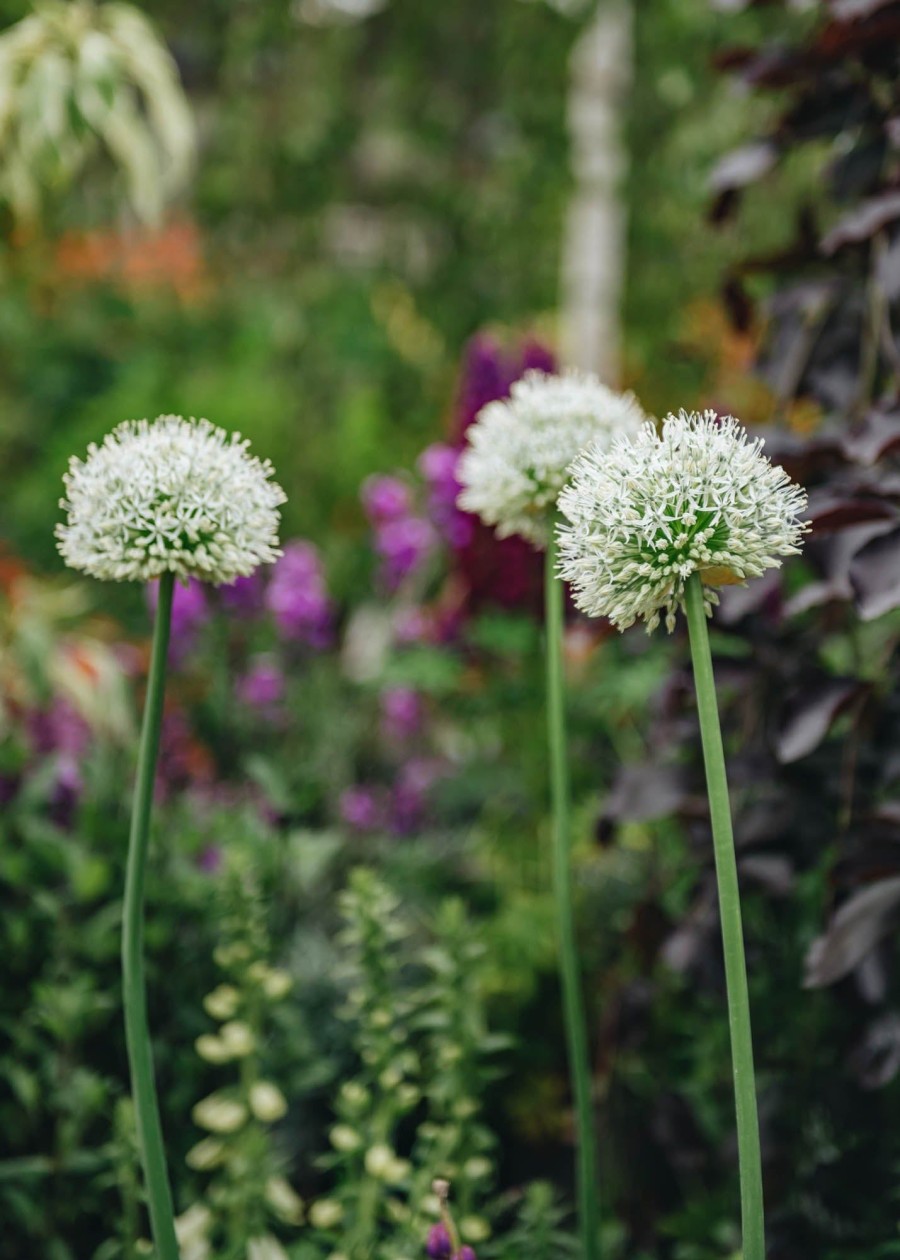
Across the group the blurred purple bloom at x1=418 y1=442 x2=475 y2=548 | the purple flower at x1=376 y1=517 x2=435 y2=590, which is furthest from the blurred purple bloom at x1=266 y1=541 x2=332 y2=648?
the blurred purple bloom at x1=418 y1=442 x2=475 y2=548

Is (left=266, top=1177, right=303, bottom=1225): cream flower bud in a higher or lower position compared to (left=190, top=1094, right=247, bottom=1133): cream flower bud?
lower

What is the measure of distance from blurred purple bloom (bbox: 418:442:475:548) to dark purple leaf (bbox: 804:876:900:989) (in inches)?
43.0

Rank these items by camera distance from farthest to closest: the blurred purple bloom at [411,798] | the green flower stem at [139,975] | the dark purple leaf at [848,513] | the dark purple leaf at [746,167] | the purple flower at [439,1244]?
the blurred purple bloom at [411,798]
the dark purple leaf at [746,167]
the dark purple leaf at [848,513]
the purple flower at [439,1244]
the green flower stem at [139,975]

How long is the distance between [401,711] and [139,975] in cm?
173

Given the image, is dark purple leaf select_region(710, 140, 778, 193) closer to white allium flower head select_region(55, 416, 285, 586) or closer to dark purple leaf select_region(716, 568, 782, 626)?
dark purple leaf select_region(716, 568, 782, 626)

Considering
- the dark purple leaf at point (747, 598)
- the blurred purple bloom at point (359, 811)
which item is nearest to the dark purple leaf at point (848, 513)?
the dark purple leaf at point (747, 598)

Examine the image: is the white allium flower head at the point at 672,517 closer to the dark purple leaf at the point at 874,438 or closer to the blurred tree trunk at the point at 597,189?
the dark purple leaf at the point at 874,438

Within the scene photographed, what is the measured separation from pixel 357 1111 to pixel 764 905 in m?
0.80

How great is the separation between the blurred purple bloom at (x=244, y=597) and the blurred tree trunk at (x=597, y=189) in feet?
8.89

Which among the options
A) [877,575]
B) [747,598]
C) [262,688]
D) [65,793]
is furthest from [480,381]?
[877,575]

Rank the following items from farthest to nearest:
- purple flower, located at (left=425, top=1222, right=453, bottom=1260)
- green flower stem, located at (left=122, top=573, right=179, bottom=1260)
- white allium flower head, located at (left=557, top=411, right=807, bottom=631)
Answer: purple flower, located at (left=425, top=1222, right=453, bottom=1260)
green flower stem, located at (left=122, top=573, right=179, bottom=1260)
white allium flower head, located at (left=557, top=411, right=807, bottom=631)

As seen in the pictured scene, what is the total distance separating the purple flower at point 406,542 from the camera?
94.5 inches

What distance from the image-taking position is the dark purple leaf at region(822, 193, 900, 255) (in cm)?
135

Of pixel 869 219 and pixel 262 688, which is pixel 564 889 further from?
pixel 262 688
